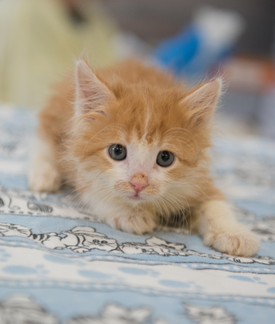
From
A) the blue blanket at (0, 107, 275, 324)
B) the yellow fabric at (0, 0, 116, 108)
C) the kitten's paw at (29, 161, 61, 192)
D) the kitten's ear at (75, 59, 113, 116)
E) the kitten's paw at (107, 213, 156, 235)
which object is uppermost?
the yellow fabric at (0, 0, 116, 108)

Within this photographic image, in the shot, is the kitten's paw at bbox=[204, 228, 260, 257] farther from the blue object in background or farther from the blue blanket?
the blue object in background

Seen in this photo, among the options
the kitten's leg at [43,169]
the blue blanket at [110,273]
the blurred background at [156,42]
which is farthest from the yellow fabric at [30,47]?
the blue blanket at [110,273]

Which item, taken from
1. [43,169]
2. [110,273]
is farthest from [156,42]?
[110,273]

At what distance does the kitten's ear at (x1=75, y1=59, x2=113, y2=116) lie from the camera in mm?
1211

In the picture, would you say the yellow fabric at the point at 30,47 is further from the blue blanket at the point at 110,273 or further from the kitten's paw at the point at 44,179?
the blue blanket at the point at 110,273

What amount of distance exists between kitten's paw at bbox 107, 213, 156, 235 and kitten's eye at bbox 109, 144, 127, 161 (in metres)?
0.22

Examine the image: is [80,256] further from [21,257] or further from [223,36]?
[223,36]

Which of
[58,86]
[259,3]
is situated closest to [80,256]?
[58,86]

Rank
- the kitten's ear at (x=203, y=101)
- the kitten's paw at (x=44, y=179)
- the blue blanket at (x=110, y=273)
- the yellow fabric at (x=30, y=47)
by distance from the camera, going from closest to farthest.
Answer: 1. the blue blanket at (x=110, y=273)
2. the kitten's ear at (x=203, y=101)
3. the kitten's paw at (x=44, y=179)
4. the yellow fabric at (x=30, y=47)

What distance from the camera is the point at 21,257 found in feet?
2.86

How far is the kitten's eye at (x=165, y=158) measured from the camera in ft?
3.93

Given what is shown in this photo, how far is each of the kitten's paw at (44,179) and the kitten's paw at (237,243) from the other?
746 millimetres

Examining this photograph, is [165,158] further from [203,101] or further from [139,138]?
[203,101]

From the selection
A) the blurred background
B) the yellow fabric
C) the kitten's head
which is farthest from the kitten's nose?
the yellow fabric
